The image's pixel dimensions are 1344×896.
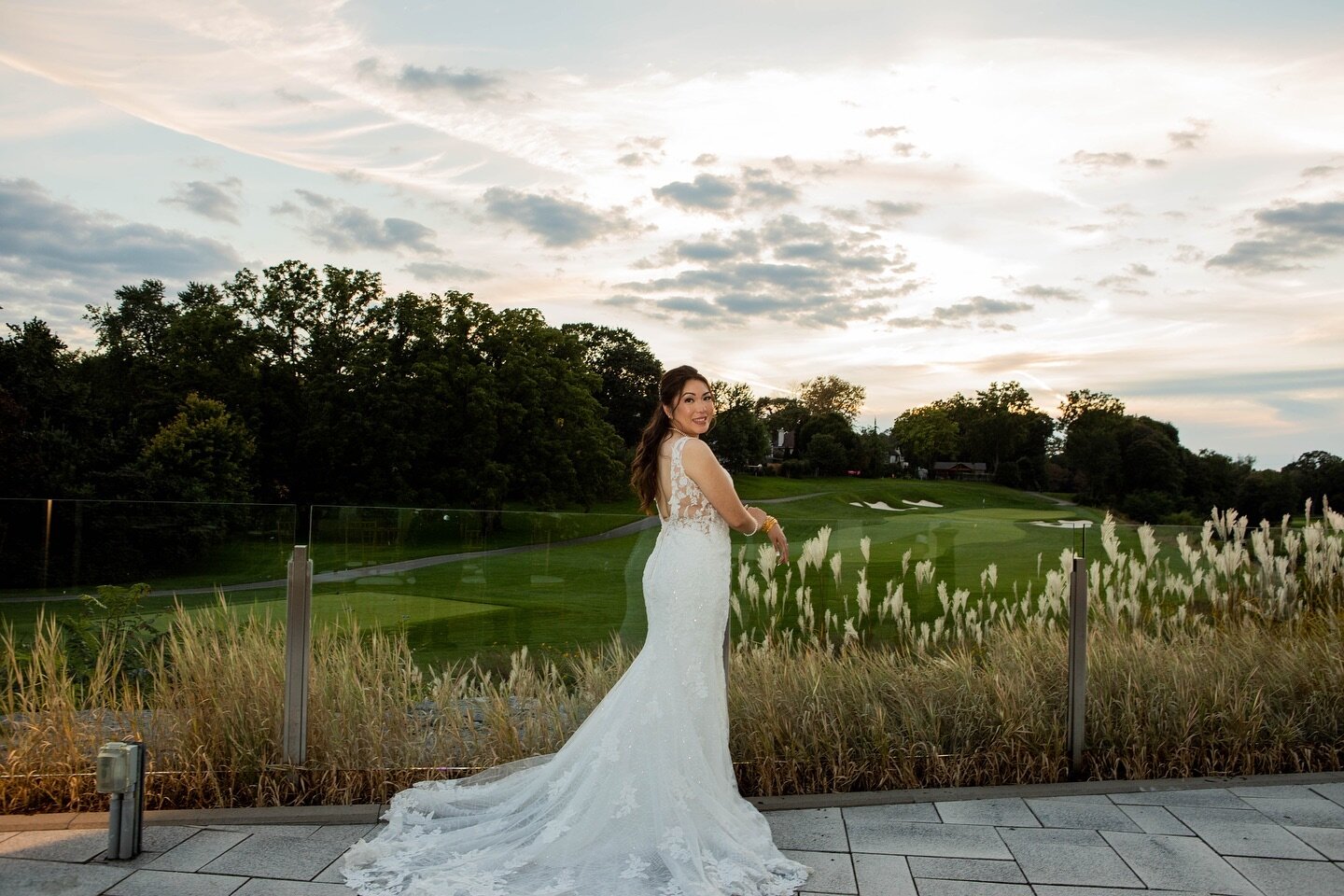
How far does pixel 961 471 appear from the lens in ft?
232

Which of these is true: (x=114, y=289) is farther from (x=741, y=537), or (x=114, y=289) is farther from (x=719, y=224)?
(x=741, y=537)

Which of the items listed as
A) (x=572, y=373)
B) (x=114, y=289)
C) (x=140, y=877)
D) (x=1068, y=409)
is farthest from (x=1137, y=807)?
(x=1068, y=409)

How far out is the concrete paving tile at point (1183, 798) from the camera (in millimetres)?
4164

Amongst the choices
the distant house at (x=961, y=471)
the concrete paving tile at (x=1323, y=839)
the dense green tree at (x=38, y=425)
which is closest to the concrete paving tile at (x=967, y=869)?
the concrete paving tile at (x=1323, y=839)

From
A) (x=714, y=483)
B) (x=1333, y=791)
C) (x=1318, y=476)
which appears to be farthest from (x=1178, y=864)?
(x=1318, y=476)

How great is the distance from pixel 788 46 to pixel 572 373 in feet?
89.3

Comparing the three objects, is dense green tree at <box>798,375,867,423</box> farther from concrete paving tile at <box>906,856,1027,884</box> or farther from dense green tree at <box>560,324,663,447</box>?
concrete paving tile at <box>906,856,1027,884</box>

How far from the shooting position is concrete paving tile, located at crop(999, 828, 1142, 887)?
3.31m

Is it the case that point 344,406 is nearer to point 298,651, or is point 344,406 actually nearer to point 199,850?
point 298,651

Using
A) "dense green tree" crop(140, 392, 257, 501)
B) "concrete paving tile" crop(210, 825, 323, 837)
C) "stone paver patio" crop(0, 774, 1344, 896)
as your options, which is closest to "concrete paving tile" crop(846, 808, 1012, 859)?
"stone paver patio" crop(0, 774, 1344, 896)

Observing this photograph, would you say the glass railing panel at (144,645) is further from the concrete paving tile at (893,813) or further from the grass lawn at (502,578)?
the concrete paving tile at (893,813)

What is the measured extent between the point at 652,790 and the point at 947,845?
47.1 inches

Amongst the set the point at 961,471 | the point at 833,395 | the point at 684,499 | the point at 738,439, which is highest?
the point at 833,395

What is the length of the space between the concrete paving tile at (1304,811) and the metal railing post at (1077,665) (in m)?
0.73
